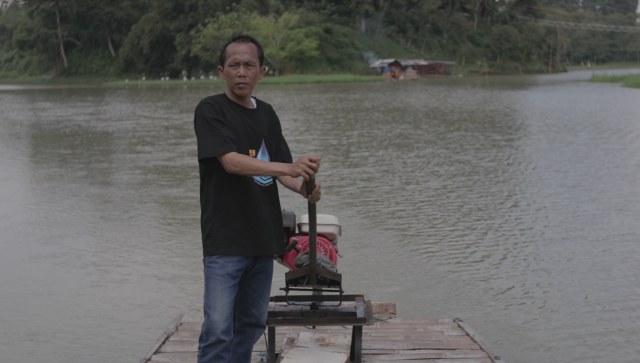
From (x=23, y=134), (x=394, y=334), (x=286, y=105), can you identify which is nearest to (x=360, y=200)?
(x=394, y=334)

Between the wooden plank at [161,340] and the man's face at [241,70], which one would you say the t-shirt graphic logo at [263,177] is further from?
the wooden plank at [161,340]

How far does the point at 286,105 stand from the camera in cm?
2688

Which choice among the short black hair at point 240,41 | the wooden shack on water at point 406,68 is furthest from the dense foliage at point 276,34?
the short black hair at point 240,41

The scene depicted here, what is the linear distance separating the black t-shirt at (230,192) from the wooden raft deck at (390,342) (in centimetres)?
91

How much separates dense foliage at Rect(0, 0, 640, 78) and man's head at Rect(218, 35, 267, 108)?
5033 cm

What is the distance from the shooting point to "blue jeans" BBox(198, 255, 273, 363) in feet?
10.4

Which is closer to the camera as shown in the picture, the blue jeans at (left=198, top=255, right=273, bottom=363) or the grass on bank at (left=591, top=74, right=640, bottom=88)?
the blue jeans at (left=198, top=255, right=273, bottom=363)

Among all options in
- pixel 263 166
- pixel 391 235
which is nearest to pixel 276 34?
pixel 391 235

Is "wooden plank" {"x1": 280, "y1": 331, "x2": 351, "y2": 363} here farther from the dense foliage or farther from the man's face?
the dense foliage

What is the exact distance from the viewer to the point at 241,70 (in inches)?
126

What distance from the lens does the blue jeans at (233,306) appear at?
3172mm

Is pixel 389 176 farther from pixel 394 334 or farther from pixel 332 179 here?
pixel 394 334

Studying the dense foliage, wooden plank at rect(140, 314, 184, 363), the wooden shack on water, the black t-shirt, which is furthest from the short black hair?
the dense foliage

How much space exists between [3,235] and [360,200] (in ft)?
14.1
